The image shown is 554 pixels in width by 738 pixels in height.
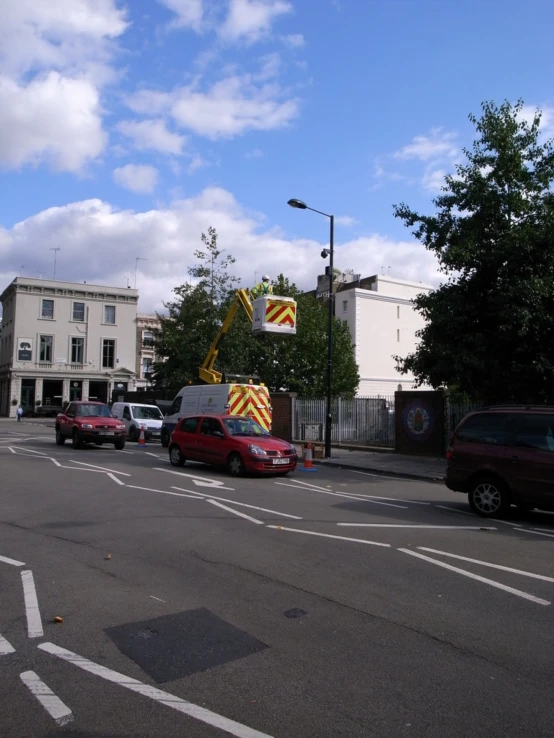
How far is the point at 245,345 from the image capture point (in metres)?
34.2

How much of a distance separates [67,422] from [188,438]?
26.8ft

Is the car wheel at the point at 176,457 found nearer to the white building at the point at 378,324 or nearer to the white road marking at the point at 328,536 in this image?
the white road marking at the point at 328,536

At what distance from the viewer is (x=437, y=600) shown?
228 inches

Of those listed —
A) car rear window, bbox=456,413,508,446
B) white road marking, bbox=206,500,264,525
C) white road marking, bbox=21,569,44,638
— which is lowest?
white road marking, bbox=21,569,44,638

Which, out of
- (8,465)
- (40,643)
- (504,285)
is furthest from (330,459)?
(40,643)

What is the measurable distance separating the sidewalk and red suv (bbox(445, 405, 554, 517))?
5.75 meters

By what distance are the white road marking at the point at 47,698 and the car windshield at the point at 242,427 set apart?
11.5 m

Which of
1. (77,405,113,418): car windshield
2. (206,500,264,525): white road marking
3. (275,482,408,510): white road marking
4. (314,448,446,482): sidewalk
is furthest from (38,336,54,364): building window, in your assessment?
(206,500,264,525): white road marking

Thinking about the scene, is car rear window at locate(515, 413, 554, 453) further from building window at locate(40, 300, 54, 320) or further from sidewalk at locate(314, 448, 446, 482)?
building window at locate(40, 300, 54, 320)

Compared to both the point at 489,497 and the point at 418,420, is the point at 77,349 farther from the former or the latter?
the point at 489,497

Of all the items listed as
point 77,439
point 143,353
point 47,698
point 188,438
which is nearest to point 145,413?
point 77,439

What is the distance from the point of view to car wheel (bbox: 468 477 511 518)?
10.2 metres

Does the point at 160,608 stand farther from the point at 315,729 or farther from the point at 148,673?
the point at 315,729

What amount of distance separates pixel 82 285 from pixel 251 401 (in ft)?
147
